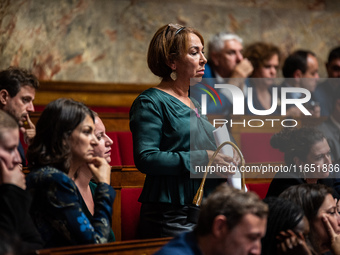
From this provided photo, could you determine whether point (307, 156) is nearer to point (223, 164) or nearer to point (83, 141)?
point (223, 164)

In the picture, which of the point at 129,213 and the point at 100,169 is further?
the point at 129,213

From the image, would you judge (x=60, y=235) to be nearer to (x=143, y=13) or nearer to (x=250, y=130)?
(x=250, y=130)

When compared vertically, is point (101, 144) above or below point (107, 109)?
below

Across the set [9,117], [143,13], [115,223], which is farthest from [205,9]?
Answer: [9,117]

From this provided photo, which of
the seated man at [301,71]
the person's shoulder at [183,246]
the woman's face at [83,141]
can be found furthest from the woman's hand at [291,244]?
the seated man at [301,71]

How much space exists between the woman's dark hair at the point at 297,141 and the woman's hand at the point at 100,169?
84 centimetres

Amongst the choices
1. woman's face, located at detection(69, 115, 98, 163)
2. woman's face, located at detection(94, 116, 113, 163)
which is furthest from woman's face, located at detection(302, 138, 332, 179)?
woman's face, located at detection(69, 115, 98, 163)

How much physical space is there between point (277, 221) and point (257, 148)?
58.7 inches

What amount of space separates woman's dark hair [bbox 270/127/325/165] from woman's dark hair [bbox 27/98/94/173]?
94 centimetres

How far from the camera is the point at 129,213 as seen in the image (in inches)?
87.5

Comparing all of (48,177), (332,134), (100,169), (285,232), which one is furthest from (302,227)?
(332,134)

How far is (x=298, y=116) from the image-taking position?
10.3ft

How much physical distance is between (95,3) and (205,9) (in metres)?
0.90

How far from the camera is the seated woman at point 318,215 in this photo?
6.06ft
